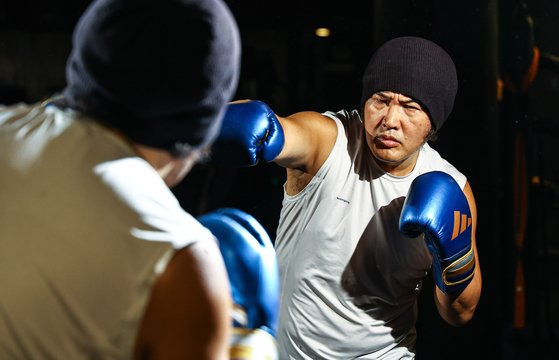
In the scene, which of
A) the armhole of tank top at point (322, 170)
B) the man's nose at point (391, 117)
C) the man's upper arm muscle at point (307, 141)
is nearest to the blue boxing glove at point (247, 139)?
the man's upper arm muscle at point (307, 141)

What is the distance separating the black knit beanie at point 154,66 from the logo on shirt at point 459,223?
115 centimetres

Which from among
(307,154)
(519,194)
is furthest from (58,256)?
(519,194)

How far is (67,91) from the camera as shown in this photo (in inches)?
32.7

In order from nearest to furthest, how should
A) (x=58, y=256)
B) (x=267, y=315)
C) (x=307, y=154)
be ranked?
(x=58, y=256) → (x=267, y=315) → (x=307, y=154)

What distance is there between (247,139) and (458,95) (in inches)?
51.9

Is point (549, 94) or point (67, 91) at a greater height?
point (67, 91)

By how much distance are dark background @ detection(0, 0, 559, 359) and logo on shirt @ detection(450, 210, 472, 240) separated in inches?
34.8

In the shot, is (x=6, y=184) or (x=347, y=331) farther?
(x=347, y=331)

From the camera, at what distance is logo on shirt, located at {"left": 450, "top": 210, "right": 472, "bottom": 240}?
183 centimetres

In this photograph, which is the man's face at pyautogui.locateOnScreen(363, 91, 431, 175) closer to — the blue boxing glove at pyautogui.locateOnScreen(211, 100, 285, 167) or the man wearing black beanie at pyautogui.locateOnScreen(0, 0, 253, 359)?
the blue boxing glove at pyautogui.locateOnScreen(211, 100, 285, 167)

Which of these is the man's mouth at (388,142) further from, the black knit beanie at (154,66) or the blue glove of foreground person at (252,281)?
the black knit beanie at (154,66)

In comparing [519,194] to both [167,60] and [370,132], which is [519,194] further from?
[167,60]

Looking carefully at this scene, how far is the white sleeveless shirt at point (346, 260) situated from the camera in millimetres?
1872

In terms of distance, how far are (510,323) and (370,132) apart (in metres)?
2.36
